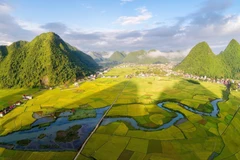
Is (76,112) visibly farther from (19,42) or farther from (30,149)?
(19,42)

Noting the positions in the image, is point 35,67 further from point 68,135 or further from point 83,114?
point 68,135

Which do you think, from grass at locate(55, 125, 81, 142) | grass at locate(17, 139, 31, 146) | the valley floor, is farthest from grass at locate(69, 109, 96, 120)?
grass at locate(17, 139, 31, 146)

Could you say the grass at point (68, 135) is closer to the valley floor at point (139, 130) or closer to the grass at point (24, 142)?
the valley floor at point (139, 130)

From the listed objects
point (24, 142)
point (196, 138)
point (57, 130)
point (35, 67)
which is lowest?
point (196, 138)

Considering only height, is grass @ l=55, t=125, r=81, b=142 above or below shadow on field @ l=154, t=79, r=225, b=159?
above

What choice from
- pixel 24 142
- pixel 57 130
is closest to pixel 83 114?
pixel 57 130

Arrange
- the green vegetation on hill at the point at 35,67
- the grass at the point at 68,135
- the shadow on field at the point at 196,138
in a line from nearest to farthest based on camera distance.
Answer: the shadow on field at the point at 196,138
the grass at the point at 68,135
the green vegetation on hill at the point at 35,67

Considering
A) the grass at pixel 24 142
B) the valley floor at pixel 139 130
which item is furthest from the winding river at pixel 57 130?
the valley floor at pixel 139 130

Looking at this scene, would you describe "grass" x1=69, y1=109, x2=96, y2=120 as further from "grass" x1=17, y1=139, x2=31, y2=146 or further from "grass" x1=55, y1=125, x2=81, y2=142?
"grass" x1=17, y1=139, x2=31, y2=146
